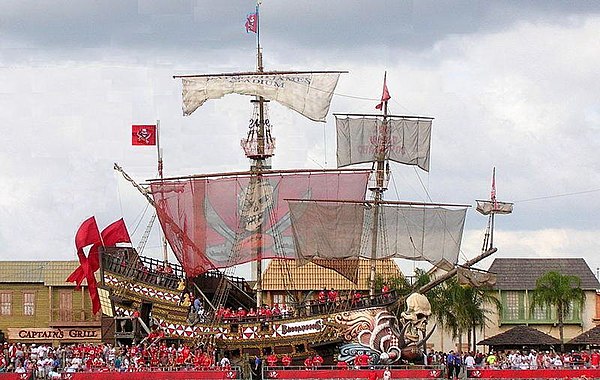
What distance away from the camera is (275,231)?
232 ft

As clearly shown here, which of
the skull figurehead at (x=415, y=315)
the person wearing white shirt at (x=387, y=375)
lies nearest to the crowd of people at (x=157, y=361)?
the skull figurehead at (x=415, y=315)

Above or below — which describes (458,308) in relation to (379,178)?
below

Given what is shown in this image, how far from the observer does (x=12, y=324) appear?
8331 cm

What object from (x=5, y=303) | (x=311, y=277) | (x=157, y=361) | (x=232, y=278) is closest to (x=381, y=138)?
(x=232, y=278)

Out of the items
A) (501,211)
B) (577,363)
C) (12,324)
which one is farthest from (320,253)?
(12,324)

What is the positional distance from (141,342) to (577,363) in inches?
756

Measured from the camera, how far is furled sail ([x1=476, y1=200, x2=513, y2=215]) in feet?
211

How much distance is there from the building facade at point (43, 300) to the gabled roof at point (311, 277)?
11494 mm

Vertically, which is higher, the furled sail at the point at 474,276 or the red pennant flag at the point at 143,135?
the red pennant flag at the point at 143,135

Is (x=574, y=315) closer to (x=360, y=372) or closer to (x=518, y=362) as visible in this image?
(x=518, y=362)

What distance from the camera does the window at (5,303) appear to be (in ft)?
274

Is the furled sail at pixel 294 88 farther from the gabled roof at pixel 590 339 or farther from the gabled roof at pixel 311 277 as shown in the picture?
the gabled roof at pixel 590 339

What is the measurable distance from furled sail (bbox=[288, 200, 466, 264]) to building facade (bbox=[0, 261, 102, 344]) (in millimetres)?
19866

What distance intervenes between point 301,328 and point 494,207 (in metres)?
10.4
